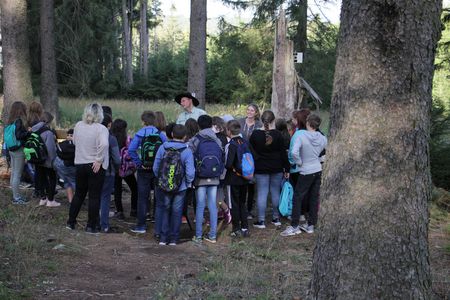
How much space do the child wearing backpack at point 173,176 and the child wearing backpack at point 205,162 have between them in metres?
0.26

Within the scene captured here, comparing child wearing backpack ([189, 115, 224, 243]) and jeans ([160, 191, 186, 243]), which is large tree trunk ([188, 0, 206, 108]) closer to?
child wearing backpack ([189, 115, 224, 243])

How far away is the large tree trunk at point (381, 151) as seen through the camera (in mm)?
3652

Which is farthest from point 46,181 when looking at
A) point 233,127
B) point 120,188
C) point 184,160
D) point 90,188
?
point 233,127

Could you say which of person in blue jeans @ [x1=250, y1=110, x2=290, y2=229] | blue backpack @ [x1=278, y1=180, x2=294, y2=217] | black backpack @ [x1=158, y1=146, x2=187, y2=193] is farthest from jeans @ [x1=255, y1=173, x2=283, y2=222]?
black backpack @ [x1=158, y1=146, x2=187, y2=193]

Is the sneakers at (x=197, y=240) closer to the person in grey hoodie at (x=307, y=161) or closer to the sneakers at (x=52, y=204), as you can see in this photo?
the person in grey hoodie at (x=307, y=161)

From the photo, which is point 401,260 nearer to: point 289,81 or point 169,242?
point 169,242

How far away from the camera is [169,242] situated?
7691mm

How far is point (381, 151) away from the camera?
3.71 m

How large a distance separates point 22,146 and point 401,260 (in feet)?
23.1

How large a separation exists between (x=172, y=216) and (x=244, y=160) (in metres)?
1.40

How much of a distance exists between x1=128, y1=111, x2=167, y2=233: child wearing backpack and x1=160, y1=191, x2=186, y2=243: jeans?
67cm

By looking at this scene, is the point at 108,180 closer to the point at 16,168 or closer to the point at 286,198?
the point at 16,168

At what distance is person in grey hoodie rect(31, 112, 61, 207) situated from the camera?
883 centimetres

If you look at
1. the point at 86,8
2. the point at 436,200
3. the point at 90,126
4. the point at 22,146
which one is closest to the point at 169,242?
the point at 90,126
